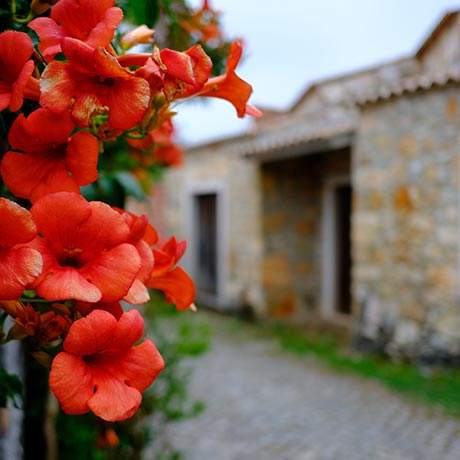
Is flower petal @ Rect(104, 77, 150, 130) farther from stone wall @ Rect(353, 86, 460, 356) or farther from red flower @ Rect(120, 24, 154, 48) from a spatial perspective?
stone wall @ Rect(353, 86, 460, 356)

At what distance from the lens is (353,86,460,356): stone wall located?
5094mm

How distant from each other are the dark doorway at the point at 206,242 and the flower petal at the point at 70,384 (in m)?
8.64

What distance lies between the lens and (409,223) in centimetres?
544

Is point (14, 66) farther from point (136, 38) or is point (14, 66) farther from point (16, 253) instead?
point (136, 38)

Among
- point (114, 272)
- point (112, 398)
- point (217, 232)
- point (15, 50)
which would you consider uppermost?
point (15, 50)

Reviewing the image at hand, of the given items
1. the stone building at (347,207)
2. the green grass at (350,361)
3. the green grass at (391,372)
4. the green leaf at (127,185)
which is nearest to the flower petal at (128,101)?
the green leaf at (127,185)

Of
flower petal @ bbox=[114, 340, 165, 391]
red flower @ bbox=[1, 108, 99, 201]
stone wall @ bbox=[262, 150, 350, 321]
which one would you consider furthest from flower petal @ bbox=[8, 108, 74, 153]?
stone wall @ bbox=[262, 150, 350, 321]

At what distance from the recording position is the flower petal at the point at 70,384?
18.4 inches

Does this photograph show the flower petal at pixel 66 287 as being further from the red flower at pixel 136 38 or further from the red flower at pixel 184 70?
the red flower at pixel 136 38

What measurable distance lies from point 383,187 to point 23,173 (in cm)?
541

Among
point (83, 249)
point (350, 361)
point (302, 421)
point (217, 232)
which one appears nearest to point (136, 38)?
point (83, 249)

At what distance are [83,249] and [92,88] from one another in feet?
0.51

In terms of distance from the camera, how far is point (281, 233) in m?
7.84

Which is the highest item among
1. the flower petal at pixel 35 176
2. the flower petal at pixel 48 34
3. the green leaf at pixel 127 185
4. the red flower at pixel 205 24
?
the red flower at pixel 205 24
